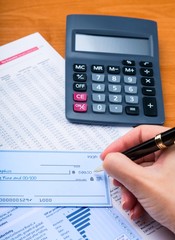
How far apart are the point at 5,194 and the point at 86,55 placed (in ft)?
0.84

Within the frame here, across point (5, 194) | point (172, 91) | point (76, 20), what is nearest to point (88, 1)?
point (76, 20)

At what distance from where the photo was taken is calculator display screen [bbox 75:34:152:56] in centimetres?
62

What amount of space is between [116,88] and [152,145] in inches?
5.8

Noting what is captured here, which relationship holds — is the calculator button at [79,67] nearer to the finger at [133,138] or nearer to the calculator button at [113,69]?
the calculator button at [113,69]

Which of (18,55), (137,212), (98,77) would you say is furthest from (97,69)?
(137,212)

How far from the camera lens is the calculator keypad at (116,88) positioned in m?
0.56

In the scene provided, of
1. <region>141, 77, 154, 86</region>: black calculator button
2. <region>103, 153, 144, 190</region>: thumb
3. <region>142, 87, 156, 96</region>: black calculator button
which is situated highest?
<region>141, 77, 154, 86</region>: black calculator button

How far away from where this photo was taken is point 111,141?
21.5 inches

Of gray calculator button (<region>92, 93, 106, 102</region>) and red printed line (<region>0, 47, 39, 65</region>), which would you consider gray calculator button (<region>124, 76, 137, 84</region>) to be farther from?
red printed line (<region>0, 47, 39, 65</region>)

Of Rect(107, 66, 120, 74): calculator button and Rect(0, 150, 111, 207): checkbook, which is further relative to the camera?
Rect(107, 66, 120, 74): calculator button

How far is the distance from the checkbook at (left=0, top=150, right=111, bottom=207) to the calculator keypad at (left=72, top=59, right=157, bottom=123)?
83 mm

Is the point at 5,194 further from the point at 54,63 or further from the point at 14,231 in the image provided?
the point at 54,63

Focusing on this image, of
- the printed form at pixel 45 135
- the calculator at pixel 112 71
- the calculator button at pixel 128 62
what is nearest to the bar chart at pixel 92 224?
the printed form at pixel 45 135

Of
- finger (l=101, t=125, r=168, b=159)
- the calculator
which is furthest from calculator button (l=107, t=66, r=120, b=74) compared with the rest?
finger (l=101, t=125, r=168, b=159)
